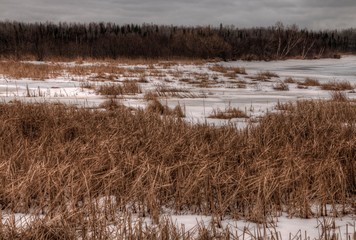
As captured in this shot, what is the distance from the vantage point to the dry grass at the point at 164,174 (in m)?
2.58

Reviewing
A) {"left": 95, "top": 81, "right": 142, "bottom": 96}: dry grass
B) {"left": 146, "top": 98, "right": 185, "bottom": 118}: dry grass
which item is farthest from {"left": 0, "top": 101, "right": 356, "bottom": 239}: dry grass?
{"left": 95, "top": 81, "right": 142, "bottom": 96}: dry grass

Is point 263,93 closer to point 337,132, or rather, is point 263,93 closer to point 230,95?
point 230,95

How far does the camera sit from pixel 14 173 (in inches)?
125

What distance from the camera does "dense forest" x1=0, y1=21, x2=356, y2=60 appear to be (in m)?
24.9

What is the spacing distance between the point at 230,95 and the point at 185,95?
1280 millimetres

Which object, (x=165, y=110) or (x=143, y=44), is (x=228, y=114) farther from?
(x=143, y=44)

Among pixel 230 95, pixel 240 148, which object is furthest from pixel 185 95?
pixel 240 148

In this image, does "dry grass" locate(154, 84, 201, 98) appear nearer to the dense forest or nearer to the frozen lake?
the frozen lake

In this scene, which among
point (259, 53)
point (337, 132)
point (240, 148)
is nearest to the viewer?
point (240, 148)

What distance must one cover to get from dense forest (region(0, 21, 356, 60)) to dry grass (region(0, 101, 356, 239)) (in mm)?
19419

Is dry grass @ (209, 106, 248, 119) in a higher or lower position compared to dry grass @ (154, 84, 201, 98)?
lower

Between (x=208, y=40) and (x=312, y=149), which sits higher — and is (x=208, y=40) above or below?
above

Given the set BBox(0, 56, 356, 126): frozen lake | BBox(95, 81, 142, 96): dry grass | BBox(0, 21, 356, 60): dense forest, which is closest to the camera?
BBox(0, 56, 356, 126): frozen lake

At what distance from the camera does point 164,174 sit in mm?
3148
